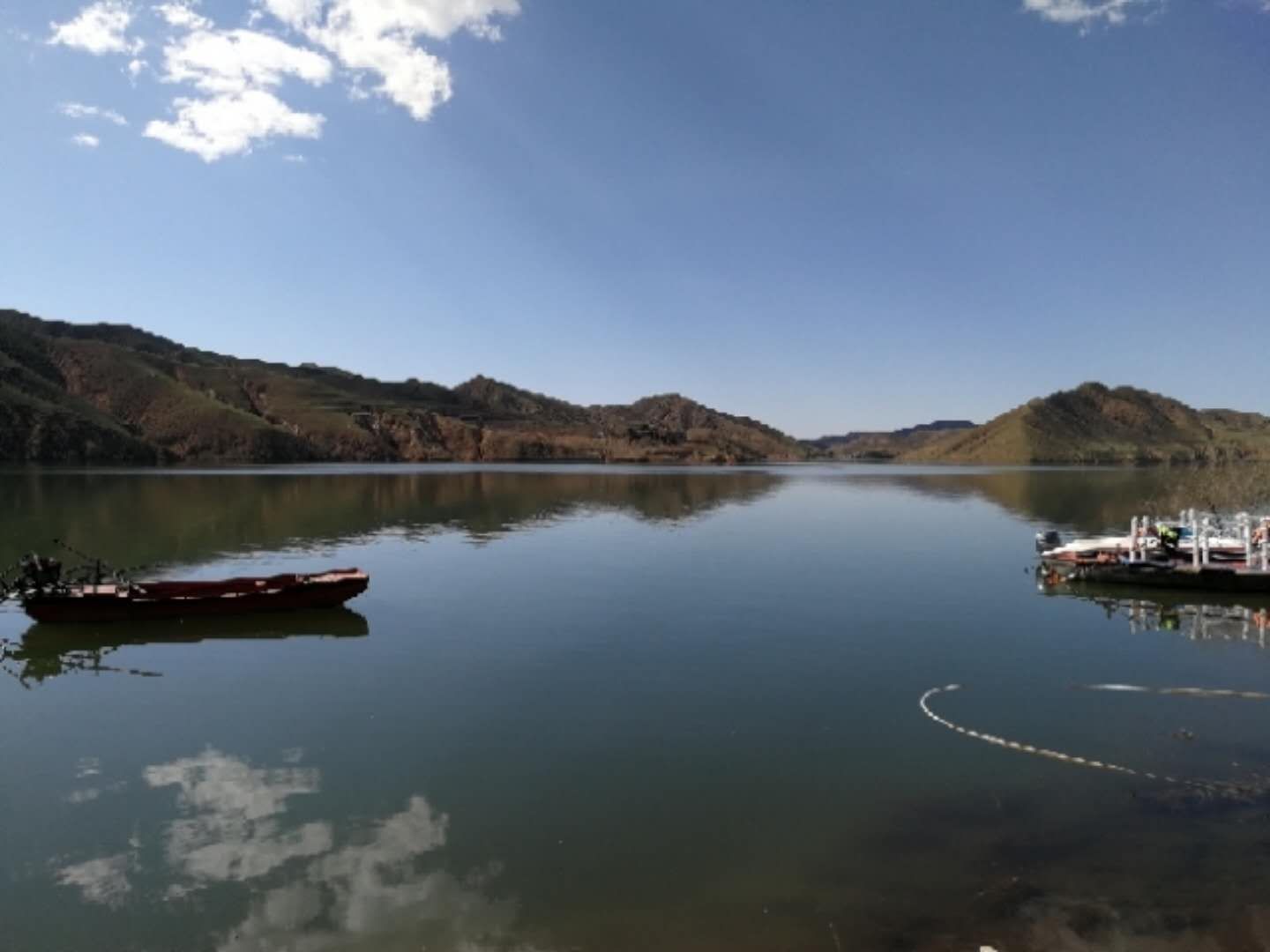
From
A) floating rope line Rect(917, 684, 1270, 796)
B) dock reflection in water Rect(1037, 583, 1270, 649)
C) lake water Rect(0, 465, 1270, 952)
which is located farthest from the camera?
dock reflection in water Rect(1037, 583, 1270, 649)

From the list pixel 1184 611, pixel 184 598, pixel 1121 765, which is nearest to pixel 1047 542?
pixel 1184 611

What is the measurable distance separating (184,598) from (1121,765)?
30.6 metres

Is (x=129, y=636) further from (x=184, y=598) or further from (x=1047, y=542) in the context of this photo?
(x=1047, y=542)

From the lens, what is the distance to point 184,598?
30.7m

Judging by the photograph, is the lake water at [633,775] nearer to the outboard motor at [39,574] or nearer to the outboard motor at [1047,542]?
the outboard motor at [39,574]

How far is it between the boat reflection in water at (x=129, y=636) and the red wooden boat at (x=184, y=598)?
13.6 inches

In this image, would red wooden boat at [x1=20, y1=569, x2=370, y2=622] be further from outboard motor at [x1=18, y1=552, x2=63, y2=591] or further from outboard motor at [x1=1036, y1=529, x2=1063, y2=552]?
outboard motor at [x1=1036, y1=529, x2=1063, y2=552]

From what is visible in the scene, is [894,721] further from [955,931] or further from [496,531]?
[496,531]

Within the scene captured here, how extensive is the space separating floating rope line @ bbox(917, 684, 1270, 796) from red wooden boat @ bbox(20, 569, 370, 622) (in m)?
22.9

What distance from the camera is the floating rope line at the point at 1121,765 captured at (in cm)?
1560

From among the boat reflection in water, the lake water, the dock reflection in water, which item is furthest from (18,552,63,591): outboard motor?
the dock reflection in water

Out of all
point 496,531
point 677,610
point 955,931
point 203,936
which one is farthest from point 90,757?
point 496,531

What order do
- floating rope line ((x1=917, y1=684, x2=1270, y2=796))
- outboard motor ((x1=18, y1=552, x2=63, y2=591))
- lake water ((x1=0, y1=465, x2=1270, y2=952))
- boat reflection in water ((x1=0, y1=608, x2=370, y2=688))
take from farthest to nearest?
outboard motor ((x1=18, y1=552, x2=63, y2=591))
boat reflection in water ((x1=0, y1=608, x2=370, y2=688))
floating rope line ((x1=917, y1=684, x2=1270, y2=796))
lake water ((x1=0, y1=465, x2=1270, y2=952))

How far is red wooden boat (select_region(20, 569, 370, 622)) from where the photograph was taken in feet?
98.4
